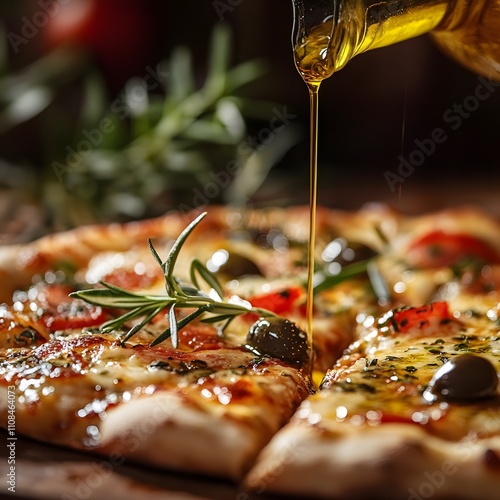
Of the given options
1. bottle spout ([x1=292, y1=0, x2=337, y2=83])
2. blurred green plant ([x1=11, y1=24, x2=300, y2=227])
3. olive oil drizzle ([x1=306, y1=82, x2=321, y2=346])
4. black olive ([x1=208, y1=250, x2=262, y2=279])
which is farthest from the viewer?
blurred green plant ([x1=11, y1=24, x2=300, y2=227])

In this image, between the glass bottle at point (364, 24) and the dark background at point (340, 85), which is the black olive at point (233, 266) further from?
the dark background at point (340, 85)

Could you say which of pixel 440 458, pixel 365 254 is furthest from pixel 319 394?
pixel 365 254

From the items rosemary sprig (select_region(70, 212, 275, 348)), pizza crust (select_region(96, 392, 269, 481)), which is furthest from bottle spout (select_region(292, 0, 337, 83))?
pizza crust (select_region(96, 392, 269, 481))

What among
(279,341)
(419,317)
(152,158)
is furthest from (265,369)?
(152,158)

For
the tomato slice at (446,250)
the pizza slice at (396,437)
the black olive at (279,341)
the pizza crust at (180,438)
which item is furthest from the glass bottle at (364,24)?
the tomato slice at (446,250)

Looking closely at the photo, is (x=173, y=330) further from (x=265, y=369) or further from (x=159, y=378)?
(x=265, y=369)

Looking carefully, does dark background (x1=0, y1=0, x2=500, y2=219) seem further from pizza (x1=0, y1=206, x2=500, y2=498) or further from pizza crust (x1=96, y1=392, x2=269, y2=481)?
pizza crust (x1=96, y1=392, x2=269, y2=481)
